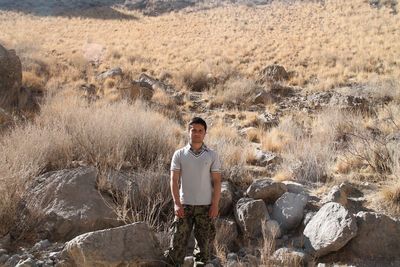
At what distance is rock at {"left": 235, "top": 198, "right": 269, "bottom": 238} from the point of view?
16.0ft

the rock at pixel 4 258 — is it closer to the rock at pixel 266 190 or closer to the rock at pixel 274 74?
the rock at pixel 266 190

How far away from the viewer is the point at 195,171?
3768mm

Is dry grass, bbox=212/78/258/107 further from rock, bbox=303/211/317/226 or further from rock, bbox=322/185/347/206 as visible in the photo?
rock, bbox=303/211/317/226

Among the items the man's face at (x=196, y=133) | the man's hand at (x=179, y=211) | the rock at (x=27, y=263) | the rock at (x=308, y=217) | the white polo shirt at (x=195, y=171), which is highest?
the man's face at (x=196, y=133)

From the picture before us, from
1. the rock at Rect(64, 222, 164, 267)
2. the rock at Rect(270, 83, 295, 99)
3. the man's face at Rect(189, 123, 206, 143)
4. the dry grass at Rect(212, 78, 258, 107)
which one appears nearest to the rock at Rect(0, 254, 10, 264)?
the rock at Rect(64, 222, 164, 267)

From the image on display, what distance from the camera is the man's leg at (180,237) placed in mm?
3877

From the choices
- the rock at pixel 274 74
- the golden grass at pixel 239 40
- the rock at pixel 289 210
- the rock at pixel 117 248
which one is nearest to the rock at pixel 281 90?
the rock at pixel 274 74

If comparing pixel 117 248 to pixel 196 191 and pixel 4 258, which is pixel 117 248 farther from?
pixel 4 258

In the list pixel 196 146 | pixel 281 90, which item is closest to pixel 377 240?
pixel 196 146

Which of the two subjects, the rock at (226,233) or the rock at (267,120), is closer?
the rock at (226,233)

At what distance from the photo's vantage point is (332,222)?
14.6 feet

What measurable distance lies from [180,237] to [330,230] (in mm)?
1638

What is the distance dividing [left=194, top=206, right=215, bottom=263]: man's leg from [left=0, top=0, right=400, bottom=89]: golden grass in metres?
12.3

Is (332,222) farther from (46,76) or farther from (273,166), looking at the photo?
(46,76)
